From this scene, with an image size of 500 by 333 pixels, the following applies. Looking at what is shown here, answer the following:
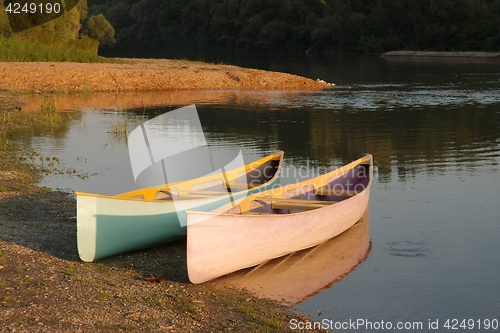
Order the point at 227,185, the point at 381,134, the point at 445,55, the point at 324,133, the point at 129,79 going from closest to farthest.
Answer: the point at 227,185 → the point at 381,134 → the point at 324,133 → the point at 129,79 → the point at 445,55

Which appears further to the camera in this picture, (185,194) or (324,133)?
(324,133)

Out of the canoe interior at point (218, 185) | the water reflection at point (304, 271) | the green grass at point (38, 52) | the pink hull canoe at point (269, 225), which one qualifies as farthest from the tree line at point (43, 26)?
the water reflection at point (304, 271)

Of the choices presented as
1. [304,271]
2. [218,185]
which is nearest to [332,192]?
[218,185]

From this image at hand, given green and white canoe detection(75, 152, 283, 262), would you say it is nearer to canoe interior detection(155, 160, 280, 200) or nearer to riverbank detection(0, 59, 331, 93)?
canoe interior detection(155, 160, 280, 200)

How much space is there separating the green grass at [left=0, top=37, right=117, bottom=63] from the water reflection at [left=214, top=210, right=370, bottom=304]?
114 feet

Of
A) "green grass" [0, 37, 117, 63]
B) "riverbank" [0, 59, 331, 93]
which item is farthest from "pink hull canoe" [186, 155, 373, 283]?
"green grass" [0, 37, 117, 63]

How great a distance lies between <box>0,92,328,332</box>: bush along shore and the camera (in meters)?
8.20

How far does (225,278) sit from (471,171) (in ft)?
32.5

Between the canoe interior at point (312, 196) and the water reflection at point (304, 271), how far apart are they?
75 cm

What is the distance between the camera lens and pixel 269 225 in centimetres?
1055

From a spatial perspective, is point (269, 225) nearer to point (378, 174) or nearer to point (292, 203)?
point (292, 203)

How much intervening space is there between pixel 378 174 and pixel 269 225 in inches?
321

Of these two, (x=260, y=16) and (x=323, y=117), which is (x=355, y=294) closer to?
(x=323, y=117)

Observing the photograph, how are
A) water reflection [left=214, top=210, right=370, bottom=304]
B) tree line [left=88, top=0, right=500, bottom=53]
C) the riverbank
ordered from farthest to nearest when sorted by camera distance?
tree line [left=88, top=0, right=500, bottom=53], the riverbank, water reflection [left=214, top=210, right=370, bottom=304]
